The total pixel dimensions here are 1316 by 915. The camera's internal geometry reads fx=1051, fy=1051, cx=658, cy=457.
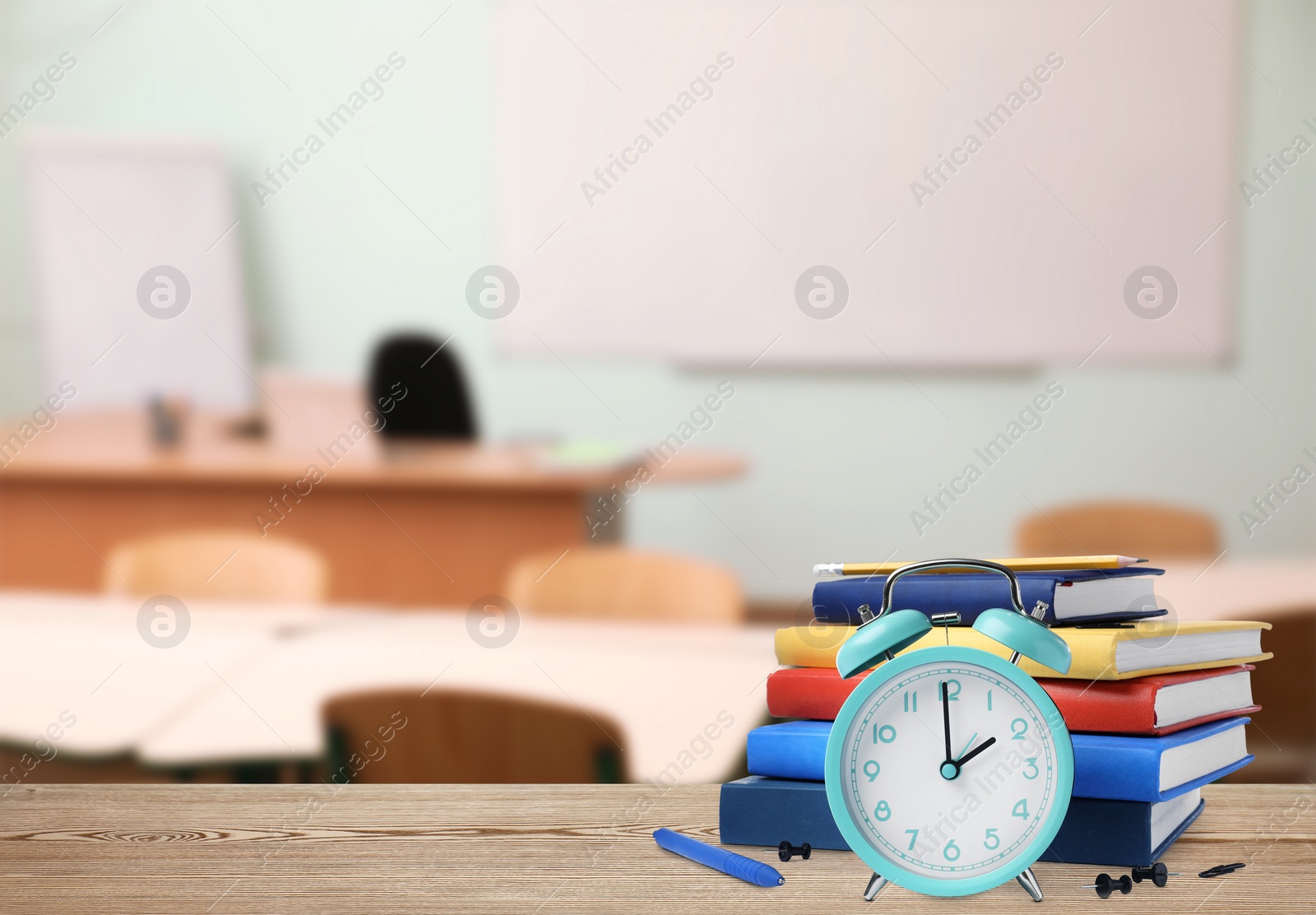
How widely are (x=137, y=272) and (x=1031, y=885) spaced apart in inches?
54.0

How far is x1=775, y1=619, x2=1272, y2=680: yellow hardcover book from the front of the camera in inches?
29.2

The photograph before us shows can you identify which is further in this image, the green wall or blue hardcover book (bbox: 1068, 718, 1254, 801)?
the green wall

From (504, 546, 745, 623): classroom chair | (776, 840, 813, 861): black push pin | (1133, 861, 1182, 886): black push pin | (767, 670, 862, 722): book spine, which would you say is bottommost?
(1133, 861, 1182, 886): black push pin

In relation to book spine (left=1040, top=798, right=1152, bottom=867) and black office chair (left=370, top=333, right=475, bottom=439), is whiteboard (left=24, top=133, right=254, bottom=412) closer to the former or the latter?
black office chair (left=370, top=333, right=475, bottom=439)

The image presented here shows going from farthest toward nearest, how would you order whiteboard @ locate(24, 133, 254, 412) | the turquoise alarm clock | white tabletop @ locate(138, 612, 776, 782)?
1. whiteboard @ locate(24, 133, 254, 412)
2. white tabletop @ locate(138, 612, 776, 782)
3. the turquoise alarm clock

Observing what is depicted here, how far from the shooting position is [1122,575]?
0.81 meters

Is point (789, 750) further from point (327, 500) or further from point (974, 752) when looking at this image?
point (327, 500)

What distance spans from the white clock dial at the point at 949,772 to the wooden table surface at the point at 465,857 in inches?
1.6

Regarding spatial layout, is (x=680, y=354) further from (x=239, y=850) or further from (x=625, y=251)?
(x=239, y=850)

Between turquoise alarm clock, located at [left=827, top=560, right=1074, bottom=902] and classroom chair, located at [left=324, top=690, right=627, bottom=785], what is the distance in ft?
2.45

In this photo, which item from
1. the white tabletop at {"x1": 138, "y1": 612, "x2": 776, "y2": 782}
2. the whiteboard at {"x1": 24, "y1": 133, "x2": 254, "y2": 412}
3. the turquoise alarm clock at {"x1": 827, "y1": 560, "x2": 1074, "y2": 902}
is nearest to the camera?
the turquoise alarm clock at {"x1": 827, "y1": 560, "x2": 1074, "y2": 902}

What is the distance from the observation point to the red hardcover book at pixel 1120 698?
75 centimetres

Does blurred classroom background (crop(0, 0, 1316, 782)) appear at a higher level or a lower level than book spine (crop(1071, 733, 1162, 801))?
higher

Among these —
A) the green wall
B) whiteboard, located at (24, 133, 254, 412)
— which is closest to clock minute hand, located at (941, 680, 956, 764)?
the green wall
